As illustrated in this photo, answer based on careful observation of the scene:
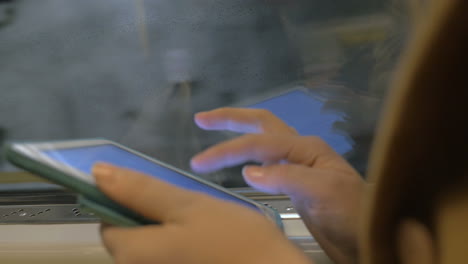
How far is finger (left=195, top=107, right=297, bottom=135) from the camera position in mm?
735

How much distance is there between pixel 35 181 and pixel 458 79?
3.39ft

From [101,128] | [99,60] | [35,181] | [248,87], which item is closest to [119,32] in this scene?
[99,60]

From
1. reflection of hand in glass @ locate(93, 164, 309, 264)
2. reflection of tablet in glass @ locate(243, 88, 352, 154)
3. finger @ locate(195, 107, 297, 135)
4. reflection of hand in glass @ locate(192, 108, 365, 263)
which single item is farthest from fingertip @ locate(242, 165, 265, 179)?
reflection of tablet in glass @ locate(243, 88, 352, 154)

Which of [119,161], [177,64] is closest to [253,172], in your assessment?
[119,161]

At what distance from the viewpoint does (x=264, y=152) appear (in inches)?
27.2

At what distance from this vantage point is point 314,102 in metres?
1.20

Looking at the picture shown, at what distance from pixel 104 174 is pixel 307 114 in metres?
0.85

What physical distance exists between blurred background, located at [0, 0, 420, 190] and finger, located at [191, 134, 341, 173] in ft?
1.50

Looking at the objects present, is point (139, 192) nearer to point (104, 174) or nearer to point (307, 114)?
point (104, 174)

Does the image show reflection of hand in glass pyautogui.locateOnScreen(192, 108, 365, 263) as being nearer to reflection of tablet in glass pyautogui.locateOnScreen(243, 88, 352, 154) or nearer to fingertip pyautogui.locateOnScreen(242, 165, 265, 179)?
fingertip pyautogui.locateOnScreen(242, 165, 265, 179)

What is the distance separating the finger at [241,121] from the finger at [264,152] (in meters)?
0.05

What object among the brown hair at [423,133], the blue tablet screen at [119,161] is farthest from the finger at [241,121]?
the brown hair at [423,133]

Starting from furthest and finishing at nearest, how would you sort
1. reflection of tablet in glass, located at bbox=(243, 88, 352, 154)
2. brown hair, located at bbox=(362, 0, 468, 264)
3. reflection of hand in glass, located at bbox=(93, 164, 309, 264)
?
reflection of tablet in glass, located at bbox=(243, 88, 352, 154), reflection of hand in glass, located at bbox=(93, 164, 309, 264), brown hair, located at bbox=(362, 0, 468, 264)

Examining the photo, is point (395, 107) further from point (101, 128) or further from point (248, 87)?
point (101, 128)
